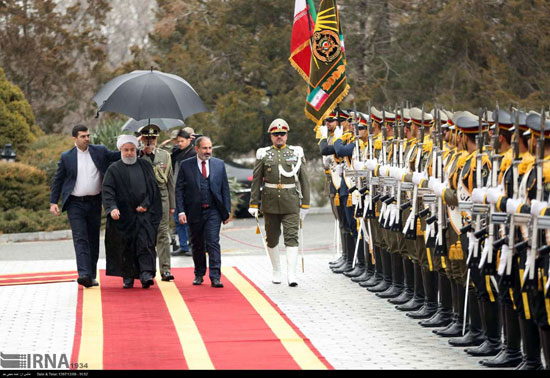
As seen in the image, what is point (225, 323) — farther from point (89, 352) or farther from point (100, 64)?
point (100, 64)

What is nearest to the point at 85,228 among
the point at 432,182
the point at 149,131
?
the point at 149,131

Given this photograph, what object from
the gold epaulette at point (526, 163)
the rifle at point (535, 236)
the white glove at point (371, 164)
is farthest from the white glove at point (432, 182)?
the white glove at point (371, 164)

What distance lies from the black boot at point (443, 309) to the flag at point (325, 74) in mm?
5257

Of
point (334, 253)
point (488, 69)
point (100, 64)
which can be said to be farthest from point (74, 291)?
point (100, 64)

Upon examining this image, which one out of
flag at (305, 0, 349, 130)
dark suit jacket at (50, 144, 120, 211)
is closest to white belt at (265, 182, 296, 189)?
dark suit jacket at (50, 144, 120, 211)

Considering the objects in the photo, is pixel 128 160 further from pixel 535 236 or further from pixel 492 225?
pixel 535 236

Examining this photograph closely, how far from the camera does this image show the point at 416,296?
37.8 feet

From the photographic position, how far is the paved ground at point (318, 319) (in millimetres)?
8914

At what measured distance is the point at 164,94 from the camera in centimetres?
1371

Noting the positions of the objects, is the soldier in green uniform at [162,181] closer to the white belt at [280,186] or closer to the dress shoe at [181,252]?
the white belt at [280,186]

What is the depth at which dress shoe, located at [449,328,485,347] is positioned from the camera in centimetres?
938

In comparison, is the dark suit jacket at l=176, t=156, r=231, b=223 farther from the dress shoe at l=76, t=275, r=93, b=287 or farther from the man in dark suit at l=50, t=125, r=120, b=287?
the dress shoe at l=76, t=275, r=93, b=287

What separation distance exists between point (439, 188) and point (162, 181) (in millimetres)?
5174

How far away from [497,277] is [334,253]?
916 cm
